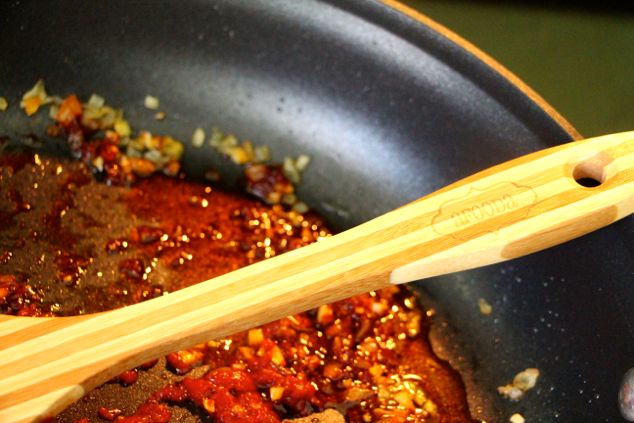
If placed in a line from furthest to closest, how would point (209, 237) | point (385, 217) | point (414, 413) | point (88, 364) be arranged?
point (209, 237) → point (414, 413) → point (385, 217) → point (88, 364)

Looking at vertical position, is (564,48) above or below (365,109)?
above

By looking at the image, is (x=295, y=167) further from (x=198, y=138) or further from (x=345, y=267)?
(x=345, y=267)

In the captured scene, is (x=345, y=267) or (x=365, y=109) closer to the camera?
(x=345, y=267)

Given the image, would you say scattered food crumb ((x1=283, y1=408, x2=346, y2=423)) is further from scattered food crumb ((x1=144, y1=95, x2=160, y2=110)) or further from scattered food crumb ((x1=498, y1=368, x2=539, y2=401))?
scattered food crumb ((x1=144, y1=95, x2=160, y2=110))

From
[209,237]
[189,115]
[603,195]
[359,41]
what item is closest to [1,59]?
[189,115]

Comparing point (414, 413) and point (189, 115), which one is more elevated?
point (189, 115)

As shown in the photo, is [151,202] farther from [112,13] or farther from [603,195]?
[603,195]

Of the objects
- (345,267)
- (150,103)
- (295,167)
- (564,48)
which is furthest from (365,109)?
(564,48)
